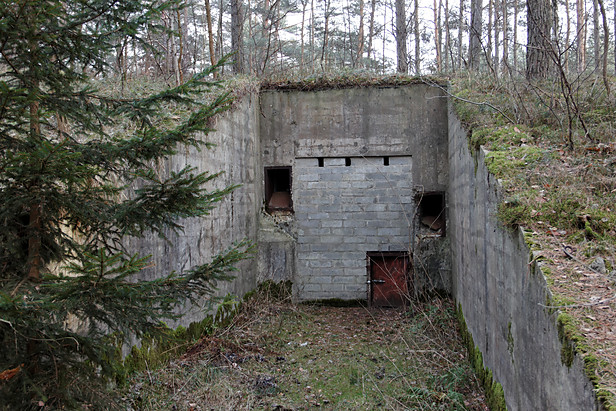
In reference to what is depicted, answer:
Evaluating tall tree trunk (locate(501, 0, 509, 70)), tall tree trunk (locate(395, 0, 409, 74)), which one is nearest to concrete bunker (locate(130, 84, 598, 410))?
tall tree trunk (locate(501, 0, 509, 70))

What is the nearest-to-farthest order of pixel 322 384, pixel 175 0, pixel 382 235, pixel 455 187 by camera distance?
1. pixel 175 0
2. pixel 322 384
3. pixel 455 187
4. pixel 382 235

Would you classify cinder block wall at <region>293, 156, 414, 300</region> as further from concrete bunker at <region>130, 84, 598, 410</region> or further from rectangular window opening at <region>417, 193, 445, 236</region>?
rectangular window opening at <region>417, 193, 445, 236</region>

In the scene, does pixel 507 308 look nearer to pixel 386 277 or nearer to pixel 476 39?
pixel 386 277

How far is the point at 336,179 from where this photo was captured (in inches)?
385

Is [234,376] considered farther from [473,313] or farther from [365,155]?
[365,155]

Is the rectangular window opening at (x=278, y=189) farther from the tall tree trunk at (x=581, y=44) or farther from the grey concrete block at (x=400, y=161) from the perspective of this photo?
the tall tree trunk at (x=581, y=44)

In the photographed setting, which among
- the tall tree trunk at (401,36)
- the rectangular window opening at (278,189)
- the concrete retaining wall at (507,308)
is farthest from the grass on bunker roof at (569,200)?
the tall tree trunk at (401,36)

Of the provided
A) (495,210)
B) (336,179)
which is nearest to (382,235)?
(336,179)

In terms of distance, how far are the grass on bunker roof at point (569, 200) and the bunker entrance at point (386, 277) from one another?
3685 mm

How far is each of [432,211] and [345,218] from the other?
2022mm

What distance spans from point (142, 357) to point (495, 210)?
14.2 feet

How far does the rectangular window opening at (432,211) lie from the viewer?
31.1 feet

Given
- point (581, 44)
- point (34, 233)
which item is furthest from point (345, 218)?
point (581, 44)

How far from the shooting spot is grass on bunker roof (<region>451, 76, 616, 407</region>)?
8.20 feet
